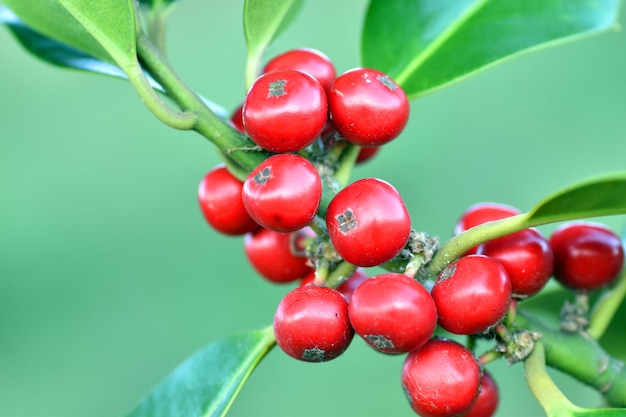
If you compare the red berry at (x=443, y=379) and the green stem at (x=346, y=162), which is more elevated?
the green stem at (x=346, y=162)

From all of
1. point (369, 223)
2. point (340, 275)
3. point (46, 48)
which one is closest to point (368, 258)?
point (369, 223)

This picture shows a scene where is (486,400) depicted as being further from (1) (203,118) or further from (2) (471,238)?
(1) (203,118)

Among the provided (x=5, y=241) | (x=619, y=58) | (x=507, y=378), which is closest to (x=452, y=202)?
(x=507, y=378)

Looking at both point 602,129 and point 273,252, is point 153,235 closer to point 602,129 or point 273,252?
point 602,129

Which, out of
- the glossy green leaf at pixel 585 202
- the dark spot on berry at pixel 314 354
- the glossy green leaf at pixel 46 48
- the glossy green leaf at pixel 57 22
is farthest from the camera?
the glossy green leaf at pixel 46 48

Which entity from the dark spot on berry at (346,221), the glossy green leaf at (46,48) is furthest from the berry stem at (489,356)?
the glossy green leaf at (46,48)

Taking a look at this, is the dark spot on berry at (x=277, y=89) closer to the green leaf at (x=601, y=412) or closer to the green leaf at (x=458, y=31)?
A: the green leaf at (x=458, y=31)
